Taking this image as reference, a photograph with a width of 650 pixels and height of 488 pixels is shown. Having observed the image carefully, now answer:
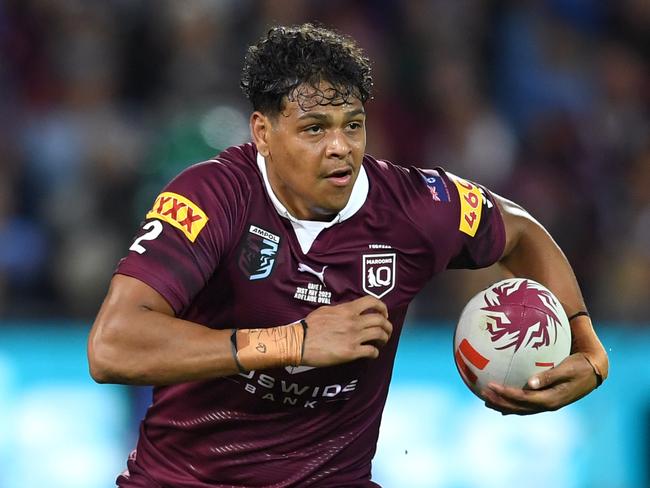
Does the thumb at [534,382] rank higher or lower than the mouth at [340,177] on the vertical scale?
lower

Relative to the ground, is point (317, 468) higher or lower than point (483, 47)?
lower

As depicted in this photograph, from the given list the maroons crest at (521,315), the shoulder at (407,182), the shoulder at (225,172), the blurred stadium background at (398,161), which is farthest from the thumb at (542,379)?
the blurred stadium background at (398,161)

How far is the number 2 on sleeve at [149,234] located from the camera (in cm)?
450

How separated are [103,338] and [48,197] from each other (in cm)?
549

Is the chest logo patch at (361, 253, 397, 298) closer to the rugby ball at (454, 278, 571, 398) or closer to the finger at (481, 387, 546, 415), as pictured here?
the rugby ball at (454, 278, 571, 398)

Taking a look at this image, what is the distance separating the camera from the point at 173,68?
10.3 meters

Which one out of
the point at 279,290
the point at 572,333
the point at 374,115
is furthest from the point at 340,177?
the point at 374,115

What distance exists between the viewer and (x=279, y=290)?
188 inches

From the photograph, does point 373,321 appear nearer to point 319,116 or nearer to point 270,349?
point 270,349

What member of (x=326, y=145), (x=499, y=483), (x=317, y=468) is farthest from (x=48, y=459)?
(x=326, y=145)

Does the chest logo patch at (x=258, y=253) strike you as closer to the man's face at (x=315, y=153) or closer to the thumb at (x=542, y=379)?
the man's face at (x=315, y=153)

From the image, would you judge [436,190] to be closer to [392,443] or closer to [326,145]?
[326,145]

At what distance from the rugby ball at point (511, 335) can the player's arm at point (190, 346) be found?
61 cm

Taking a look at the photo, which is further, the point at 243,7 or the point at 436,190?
the point at 243,7
